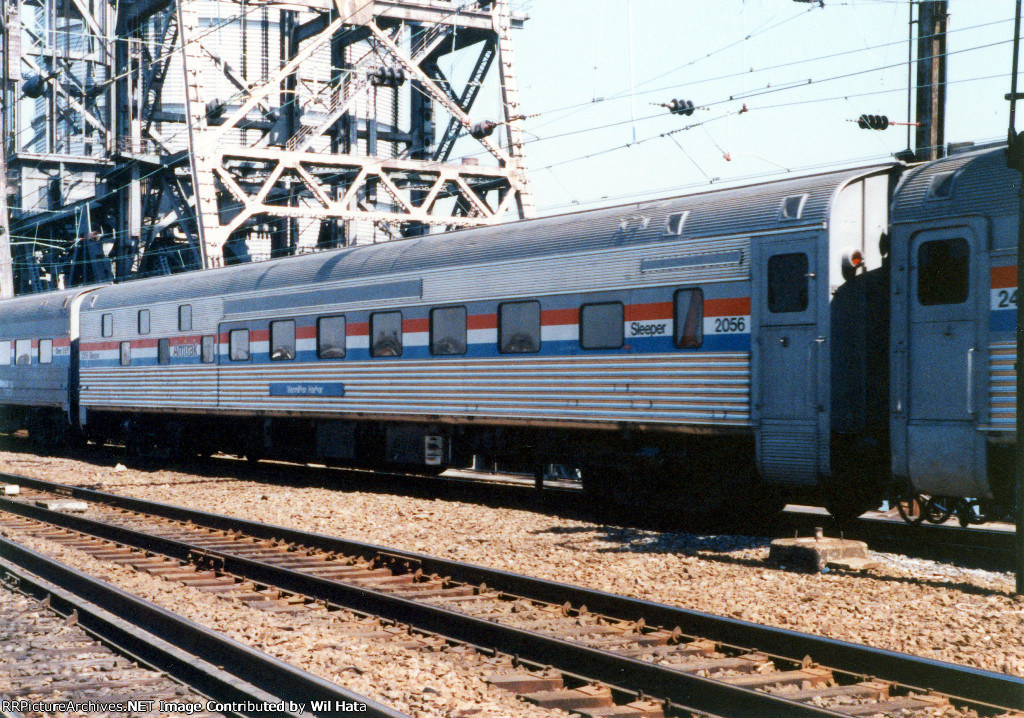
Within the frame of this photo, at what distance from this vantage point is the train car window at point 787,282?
39.6 ft

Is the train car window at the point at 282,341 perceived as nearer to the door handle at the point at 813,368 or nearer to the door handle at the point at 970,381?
the door handle at the point at 813,368

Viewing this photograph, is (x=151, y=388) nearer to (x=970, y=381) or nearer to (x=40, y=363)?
(x=40, y=363)

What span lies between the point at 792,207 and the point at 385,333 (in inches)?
313

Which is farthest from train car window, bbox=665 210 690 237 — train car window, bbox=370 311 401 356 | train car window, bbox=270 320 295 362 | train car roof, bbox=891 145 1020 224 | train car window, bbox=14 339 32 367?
train car window, bbox=14 339 32 367

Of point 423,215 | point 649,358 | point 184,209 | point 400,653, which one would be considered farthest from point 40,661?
point 184,209

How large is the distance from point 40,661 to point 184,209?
43.2 m

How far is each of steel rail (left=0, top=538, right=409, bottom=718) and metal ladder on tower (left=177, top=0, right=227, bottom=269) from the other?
26761 millimetres

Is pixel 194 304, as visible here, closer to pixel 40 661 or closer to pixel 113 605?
pixel 113 605

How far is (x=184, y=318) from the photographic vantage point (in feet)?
76.5

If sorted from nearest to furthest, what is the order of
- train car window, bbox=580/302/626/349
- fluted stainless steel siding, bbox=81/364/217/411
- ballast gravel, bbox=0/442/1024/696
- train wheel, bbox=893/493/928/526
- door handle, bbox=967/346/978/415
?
ballast gravel, bbox=0/442/1024/696, door handle, bbox=967/346/978/415, train wheel, bbox=893/493/928/526, train car window, bbox=580/302/626/349, fluted stainless steel siding, bbox=81/364/217/411

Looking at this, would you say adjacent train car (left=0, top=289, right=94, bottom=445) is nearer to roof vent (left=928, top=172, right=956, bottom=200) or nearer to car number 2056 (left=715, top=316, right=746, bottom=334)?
car number 2056 (left=715, top=316, right=746, bottom=334)

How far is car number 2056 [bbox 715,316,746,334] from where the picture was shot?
12.6 m

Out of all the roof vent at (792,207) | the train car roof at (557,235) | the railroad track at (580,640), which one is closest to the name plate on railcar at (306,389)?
the train car roof at (557,235)

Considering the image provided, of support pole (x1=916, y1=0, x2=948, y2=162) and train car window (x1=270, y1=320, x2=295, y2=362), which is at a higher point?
support pole (x1=916, y1=0, x2=948, y2=162)
